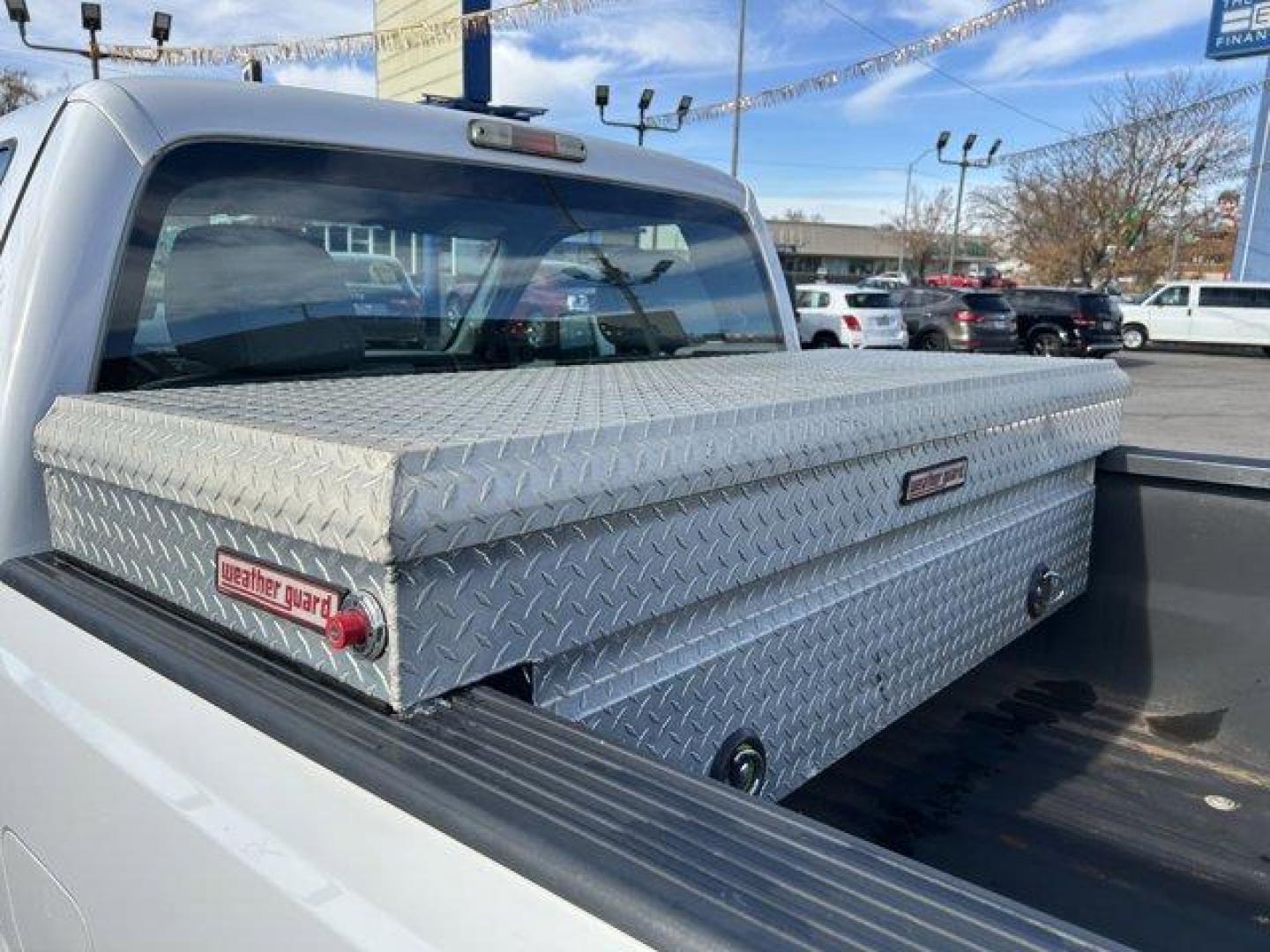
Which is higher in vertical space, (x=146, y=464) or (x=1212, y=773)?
(x=146, y=464)

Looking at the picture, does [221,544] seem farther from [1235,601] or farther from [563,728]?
[1235,601]

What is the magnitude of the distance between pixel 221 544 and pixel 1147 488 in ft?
7.89

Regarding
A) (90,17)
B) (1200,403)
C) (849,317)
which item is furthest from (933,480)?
(849,317)

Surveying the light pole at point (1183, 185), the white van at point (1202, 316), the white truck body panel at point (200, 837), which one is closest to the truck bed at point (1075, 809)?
the white truck body panel at point (200, 837)

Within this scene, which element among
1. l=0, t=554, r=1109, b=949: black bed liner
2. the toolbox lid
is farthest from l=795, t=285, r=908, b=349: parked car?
l=0, t=554, r=1109, b=949: black bed liner

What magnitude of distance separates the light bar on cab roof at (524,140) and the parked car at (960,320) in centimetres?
1995

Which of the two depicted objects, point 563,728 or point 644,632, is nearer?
point 563,728

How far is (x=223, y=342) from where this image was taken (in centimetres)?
199

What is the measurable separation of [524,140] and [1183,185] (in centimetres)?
4320

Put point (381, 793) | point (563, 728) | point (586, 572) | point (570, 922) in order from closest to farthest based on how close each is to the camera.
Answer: point (570, 922) → point (381, 793) → point (563, 728) → point (586, 572)

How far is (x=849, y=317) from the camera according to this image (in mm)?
20453

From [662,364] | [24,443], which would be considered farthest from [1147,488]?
[24,443]

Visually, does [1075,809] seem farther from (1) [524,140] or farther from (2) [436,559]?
(1) [524,140]

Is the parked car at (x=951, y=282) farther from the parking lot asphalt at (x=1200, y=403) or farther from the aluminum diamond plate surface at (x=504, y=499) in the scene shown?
the aluminum diamond plate surface at (x=504, y=499)
